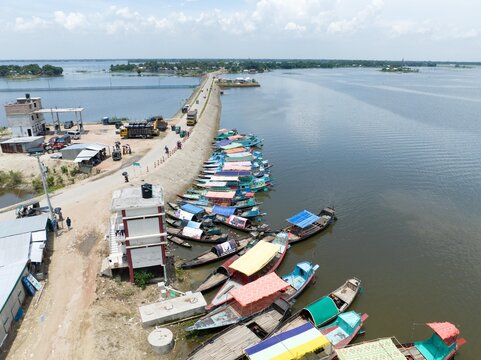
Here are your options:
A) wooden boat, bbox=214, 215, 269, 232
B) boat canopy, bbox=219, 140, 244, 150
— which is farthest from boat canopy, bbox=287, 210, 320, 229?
boat canopy, bbox=219, 140, 244, 150

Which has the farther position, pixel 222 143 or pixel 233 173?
pixel 222 143

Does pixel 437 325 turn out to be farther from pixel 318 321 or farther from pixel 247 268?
pixel 247 268


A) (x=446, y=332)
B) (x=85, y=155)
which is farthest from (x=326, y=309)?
(x=85, y=155)

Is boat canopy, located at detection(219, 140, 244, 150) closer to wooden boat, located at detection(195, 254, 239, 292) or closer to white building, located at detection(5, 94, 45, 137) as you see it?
white building, located at detection(5, 94, 45, 137)

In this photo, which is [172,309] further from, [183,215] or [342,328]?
[183,215]

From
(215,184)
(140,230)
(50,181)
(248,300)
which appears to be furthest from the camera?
(215,184)

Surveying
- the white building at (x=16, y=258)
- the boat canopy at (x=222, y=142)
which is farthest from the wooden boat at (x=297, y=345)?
the boat canopy at (x=222, y=142)

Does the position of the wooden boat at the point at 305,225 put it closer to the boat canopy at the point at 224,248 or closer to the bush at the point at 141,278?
the boat canopy at the point at 224,248
